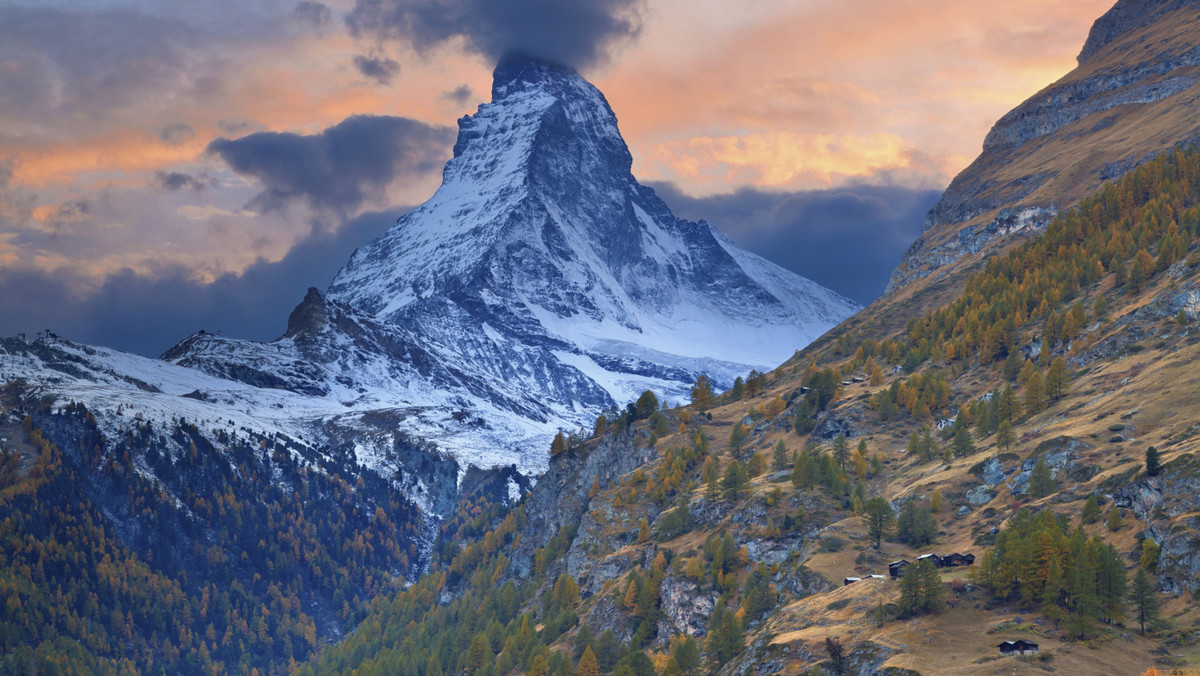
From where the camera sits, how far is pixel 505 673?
196 meters

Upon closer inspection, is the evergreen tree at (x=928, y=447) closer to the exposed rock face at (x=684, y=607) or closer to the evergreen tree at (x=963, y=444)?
the evergreen tree at (x=963, y=444)

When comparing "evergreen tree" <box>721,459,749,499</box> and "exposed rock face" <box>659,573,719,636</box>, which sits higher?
"evergreen tree" <box>721,459,749,499</box>

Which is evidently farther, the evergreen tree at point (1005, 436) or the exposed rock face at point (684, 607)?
the exposed rock face at point (684, 607)

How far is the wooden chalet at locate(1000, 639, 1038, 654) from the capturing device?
102812 mm

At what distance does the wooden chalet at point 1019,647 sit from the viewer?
102812 mm

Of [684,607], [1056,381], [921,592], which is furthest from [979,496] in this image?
[684,607]

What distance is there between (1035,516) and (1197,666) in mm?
37323

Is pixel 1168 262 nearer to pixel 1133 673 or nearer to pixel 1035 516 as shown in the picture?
pixel 1035 516

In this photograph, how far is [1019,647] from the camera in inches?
4067

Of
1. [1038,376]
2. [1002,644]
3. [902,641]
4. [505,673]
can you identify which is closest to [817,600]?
[902,641]

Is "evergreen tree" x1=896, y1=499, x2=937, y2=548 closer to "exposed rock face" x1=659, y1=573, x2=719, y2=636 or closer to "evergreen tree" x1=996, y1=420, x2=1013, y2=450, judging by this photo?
"evergreen tree" x1=996, y1=420, x2=1013, y2=450

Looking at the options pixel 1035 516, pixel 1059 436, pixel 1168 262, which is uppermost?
pixel 1168 262

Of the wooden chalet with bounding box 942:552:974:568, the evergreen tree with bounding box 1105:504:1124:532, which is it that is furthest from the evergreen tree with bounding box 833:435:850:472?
the evergreen tree with bounding box 1105:504:1124:532

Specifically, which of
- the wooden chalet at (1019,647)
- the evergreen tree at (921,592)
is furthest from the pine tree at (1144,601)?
the evergreen tree at (921,592)
